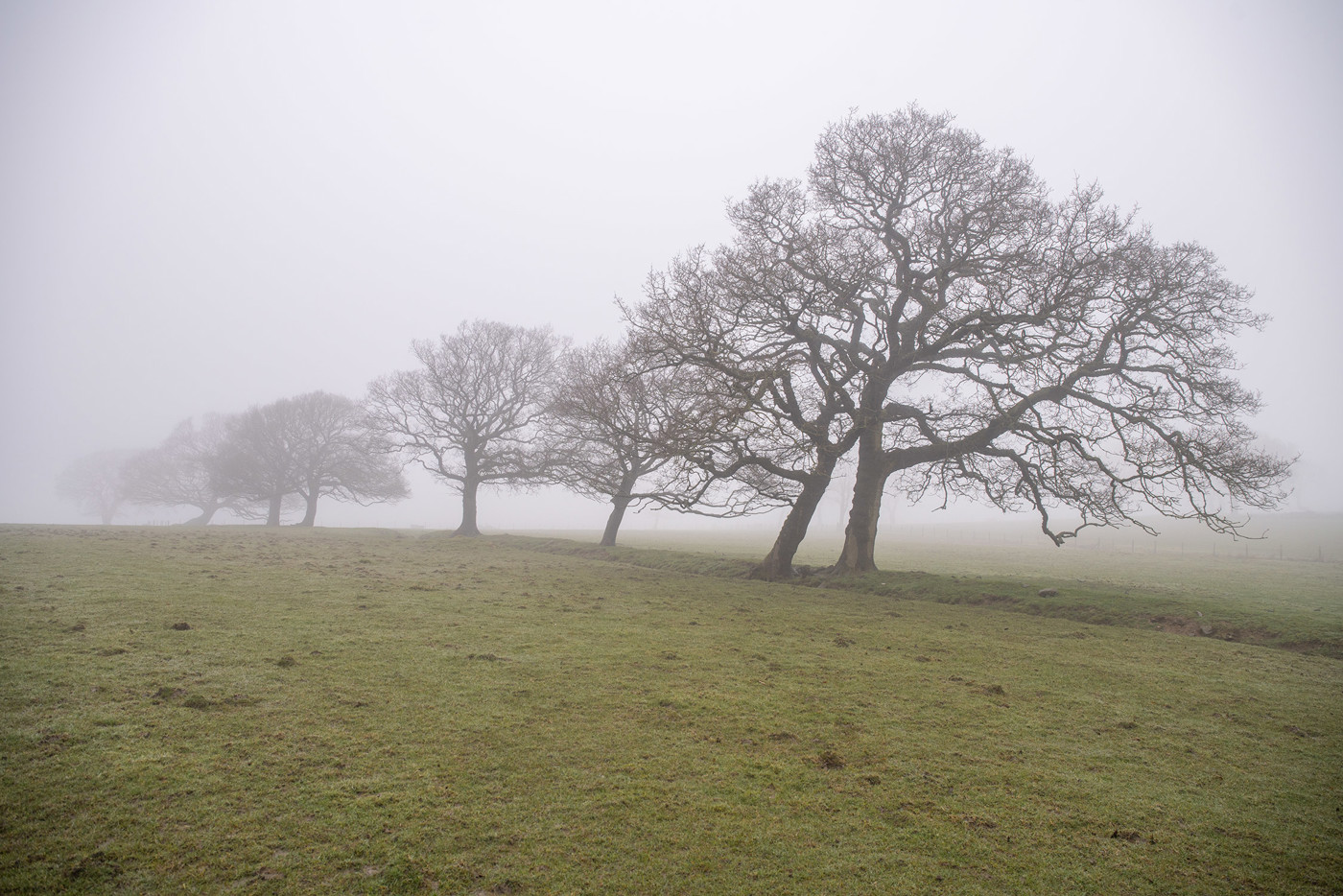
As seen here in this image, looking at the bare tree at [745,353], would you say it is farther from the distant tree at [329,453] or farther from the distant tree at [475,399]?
the distant tree at [329,453]

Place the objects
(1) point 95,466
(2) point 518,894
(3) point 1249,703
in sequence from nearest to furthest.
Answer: (2) point 518,894
(3) point 1249,703
(1) point 95,466

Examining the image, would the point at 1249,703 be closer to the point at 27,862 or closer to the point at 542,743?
the point at 542,743

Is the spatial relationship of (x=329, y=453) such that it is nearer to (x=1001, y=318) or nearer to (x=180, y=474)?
(x=180, y=474)

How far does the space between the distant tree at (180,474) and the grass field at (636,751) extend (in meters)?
62.4

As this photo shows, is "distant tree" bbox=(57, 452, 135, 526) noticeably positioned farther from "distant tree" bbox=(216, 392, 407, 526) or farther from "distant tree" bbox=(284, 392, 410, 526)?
"distant tree" bbox=(284, 392, 410, 526)

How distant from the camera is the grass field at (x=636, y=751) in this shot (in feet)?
13.9

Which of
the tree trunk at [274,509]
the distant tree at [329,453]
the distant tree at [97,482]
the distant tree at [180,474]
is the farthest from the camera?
the distant tree at [97,482]

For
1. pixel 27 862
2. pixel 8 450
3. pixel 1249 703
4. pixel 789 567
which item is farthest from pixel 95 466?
pixel 8 450

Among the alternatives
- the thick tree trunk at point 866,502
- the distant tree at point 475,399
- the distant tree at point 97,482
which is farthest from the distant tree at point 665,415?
the distant tree at point 97,482

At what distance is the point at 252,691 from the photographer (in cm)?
706

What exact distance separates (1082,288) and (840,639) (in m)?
12.6

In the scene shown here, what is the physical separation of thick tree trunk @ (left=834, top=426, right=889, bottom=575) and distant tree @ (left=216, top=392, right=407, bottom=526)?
141ft

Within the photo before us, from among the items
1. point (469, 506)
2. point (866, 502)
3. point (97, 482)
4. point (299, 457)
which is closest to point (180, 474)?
point (97, 482)

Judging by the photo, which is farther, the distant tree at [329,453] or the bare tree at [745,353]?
the distant tree at [329,453]
